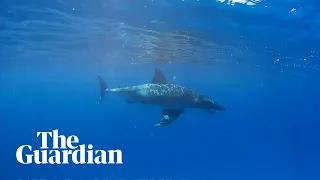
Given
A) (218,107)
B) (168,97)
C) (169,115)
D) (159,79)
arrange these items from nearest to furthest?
(169,115) → (218,107) → (168,97) → (159,79)

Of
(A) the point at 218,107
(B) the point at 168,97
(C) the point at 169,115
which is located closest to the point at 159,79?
(B) the point at 168,97

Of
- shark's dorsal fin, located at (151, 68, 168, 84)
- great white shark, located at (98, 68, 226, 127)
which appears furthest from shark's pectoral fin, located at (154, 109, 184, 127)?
shark's dorsal fin, located at (151, 68, 168, 84)

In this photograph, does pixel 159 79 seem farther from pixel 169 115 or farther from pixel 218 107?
pixel 218 107

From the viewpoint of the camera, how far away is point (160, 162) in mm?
50562

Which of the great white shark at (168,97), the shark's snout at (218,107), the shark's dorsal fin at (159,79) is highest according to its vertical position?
the shark's dorsal fin at (159,79)

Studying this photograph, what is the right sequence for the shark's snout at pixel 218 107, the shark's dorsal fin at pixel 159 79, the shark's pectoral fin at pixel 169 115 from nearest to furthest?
the shark's pectoral fin at pixel 169 115 → the shark's snout at pixel 218 107 → the shark's dorsal fin at pixel 159 79

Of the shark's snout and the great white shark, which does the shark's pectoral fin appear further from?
the shark's snout

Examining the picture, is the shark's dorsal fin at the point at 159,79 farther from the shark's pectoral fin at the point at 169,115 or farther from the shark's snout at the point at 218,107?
the shark's snout at the point at 218,107

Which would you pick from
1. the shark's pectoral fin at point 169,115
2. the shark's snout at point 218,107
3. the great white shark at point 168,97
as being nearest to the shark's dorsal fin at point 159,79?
the great white shark at point 168,97

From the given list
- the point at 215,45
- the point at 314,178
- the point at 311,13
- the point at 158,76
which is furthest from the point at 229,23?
the point at 314,178

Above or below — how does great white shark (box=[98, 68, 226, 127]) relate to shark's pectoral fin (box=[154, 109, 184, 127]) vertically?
above

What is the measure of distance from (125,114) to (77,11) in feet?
A: 496

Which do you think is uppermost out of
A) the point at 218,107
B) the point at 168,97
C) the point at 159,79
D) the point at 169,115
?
the point at 159,79

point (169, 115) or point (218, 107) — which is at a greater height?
point (218, 107)
